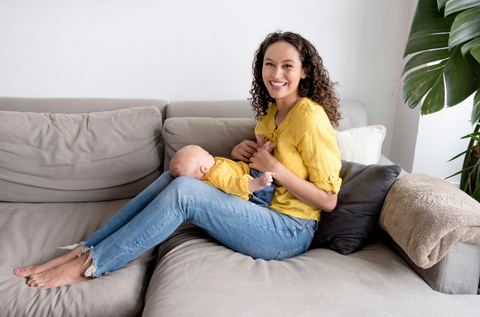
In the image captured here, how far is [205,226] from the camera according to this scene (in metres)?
1.39

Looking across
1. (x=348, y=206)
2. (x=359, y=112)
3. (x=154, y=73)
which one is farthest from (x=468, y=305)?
(x=154, y=73)

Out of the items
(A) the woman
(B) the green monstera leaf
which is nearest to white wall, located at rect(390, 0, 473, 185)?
(B) the green monstera leaf

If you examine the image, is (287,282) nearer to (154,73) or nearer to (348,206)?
(348,206)

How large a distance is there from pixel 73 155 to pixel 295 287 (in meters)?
1.27

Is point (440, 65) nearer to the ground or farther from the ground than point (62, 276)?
farther from the ground

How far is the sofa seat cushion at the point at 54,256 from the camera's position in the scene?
4.10 ft

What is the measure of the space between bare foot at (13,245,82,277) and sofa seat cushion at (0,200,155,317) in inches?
1.1

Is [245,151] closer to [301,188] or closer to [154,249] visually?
[301,188]

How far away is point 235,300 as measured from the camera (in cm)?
115

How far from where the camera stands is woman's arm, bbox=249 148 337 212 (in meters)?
1.36

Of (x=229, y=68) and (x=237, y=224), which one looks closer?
(x=237, y=224)

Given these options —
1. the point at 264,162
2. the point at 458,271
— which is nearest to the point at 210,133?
the point at 264,162

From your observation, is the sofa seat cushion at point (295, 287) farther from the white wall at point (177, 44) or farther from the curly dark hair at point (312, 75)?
the white wall at point (177, 44)

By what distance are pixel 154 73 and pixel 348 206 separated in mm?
1395
